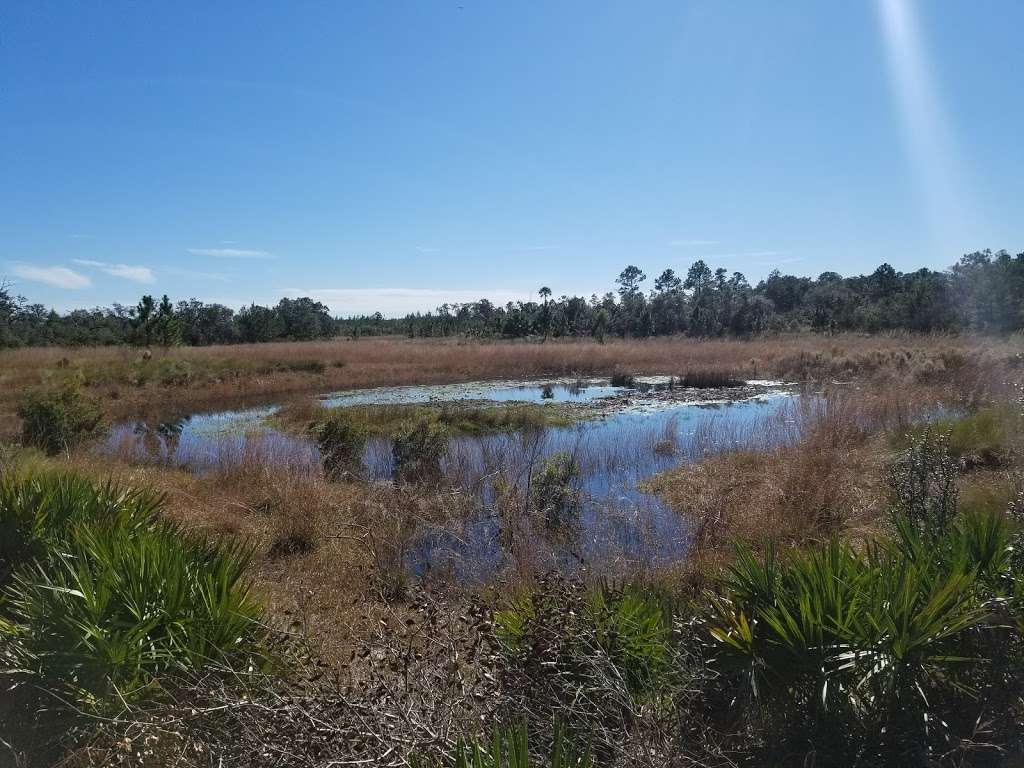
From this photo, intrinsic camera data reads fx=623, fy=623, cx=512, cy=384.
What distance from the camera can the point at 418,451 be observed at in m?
11.9

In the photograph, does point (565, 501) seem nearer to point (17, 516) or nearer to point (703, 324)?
point (17, 516)

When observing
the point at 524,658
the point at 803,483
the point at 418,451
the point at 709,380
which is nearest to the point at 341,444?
the point at 418,451

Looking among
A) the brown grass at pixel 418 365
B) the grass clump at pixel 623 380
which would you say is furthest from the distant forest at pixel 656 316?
the grass clump at pixel 623 380

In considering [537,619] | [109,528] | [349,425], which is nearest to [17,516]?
[109,528]

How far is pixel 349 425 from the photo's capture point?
12852 millimetres

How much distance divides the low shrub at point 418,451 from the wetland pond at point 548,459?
9.2 inches

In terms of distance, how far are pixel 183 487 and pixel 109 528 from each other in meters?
6.43

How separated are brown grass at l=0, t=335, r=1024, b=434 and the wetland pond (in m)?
A: 4.05

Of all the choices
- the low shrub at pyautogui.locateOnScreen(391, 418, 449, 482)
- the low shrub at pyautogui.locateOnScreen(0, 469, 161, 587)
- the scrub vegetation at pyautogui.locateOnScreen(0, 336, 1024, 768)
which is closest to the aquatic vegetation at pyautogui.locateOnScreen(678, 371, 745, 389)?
the low shrub at pyautogui.locateOnScreen(391, 418, 449, 482)

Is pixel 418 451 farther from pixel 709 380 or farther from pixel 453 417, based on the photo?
pixel 709 380

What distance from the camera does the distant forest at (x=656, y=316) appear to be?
37906mm

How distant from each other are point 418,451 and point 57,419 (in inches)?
284

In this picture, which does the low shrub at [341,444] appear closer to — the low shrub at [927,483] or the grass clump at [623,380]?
the low shrub at [927,483]

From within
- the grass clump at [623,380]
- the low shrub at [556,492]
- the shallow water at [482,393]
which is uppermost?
the grass clump at [623,380]
